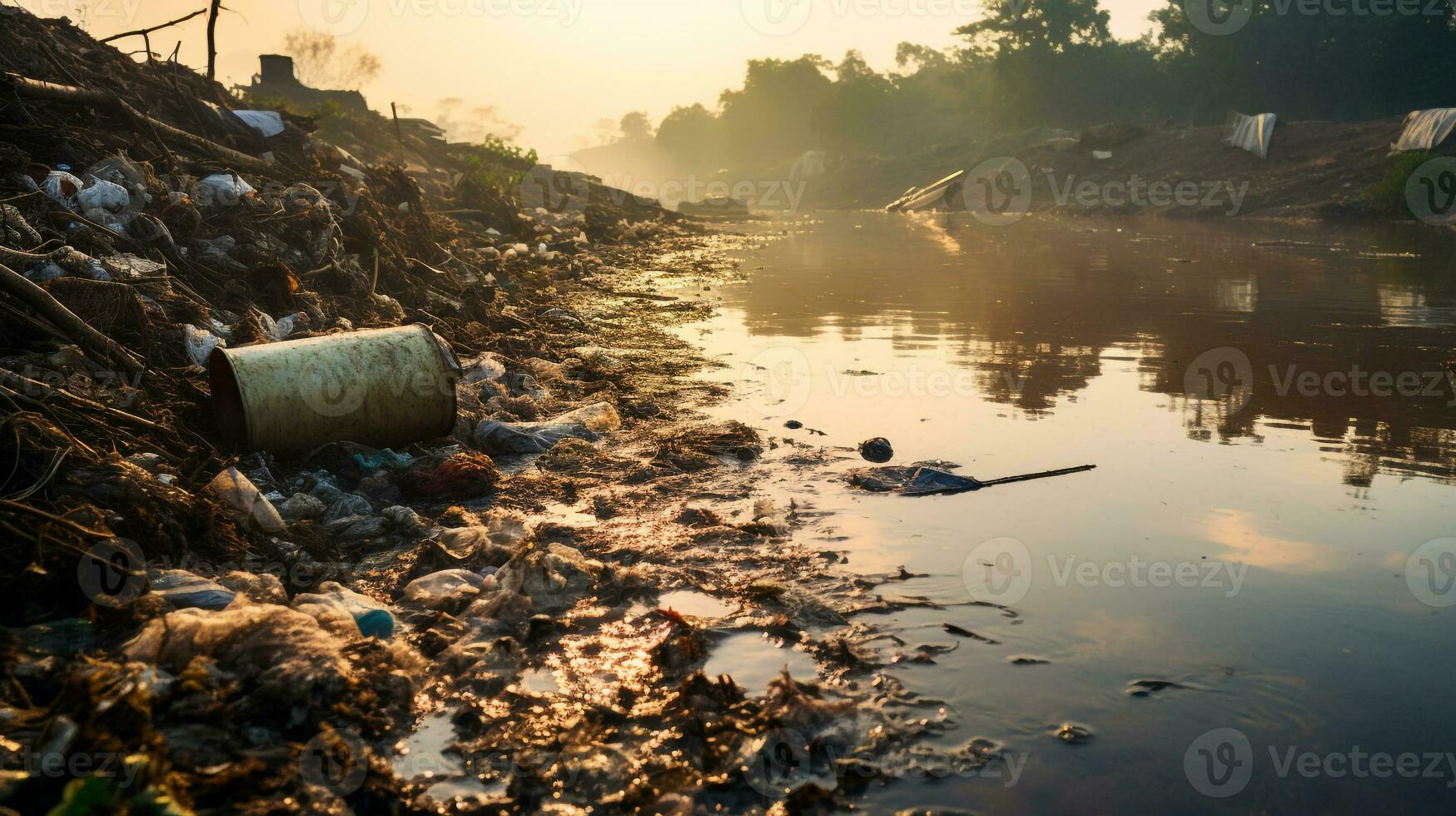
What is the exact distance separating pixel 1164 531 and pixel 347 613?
328cm

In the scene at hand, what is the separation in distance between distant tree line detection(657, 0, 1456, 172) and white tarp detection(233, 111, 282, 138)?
134 feet

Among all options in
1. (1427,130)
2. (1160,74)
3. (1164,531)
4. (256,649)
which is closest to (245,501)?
(256,649)

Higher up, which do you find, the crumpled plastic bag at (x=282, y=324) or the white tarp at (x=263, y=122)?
the white tarp at (x=263, y=122)

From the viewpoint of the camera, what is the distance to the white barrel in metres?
4.53

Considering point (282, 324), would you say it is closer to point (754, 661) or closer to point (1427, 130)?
point (754, 661)

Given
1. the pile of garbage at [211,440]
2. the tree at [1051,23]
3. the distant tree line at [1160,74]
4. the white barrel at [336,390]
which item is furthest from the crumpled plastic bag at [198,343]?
the tree at [1051,23]

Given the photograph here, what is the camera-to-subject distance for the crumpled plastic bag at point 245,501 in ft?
12.6

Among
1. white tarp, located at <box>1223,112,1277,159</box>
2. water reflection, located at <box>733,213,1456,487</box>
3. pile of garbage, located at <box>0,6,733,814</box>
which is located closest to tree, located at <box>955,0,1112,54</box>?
white tarp, located at <box>1223,112,1277,159</box>

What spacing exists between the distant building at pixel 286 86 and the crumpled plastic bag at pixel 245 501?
83.6 feet

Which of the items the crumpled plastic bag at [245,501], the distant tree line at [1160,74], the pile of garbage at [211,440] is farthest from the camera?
the distant tree line at [1160,74]

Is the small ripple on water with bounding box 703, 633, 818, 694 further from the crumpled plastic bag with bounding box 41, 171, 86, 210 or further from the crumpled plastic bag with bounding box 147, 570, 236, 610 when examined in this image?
the crumpled plastic bag with bounding box 41, 171, 86, 210

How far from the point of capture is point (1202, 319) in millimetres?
9727

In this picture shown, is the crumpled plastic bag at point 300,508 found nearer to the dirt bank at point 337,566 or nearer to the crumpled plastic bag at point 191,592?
the dirt bank at point 337,566

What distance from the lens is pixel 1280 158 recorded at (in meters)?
30.2
